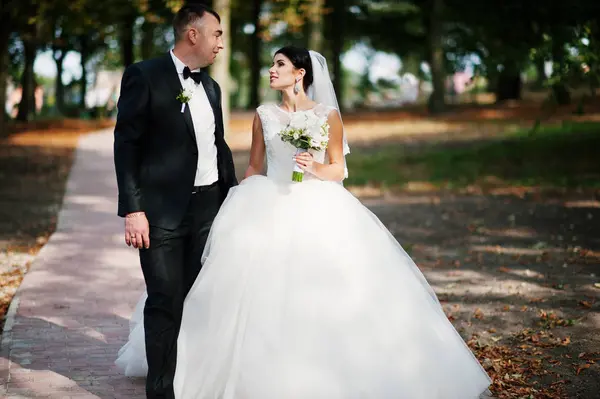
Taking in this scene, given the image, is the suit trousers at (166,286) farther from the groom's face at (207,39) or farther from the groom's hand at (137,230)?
the groom's face at (207,39)

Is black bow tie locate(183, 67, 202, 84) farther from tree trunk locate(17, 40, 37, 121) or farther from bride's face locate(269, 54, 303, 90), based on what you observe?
tree trunk locate(17, 40, 37, 121)

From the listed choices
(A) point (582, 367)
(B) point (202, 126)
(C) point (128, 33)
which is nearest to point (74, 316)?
(B) point (202, 126)

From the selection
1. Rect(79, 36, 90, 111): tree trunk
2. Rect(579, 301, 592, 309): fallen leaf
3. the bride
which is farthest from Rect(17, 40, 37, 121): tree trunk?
the bride

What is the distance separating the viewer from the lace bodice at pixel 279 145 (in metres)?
5.84

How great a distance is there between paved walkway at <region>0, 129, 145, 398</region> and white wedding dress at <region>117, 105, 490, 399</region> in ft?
3.29

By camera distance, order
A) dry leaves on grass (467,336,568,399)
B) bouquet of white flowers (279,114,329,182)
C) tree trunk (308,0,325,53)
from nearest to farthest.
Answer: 1. bouquet of white flowers (279,114,329,182)
2. dry leaves on grass (467,336,568,399)
3. tree trunk (308,0,325,53)

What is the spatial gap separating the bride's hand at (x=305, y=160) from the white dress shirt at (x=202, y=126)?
21.2 inches

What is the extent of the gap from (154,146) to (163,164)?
12 cm

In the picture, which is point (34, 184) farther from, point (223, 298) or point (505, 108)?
point (505, 108)

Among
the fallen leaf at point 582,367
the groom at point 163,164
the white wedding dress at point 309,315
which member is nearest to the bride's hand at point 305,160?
the white wedding dress at point 309,315

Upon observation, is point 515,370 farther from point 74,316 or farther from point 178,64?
point 74,316

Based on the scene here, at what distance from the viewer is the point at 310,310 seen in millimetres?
5328

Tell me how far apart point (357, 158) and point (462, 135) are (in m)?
5.09

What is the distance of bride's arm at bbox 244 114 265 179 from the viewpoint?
5.95 meters
